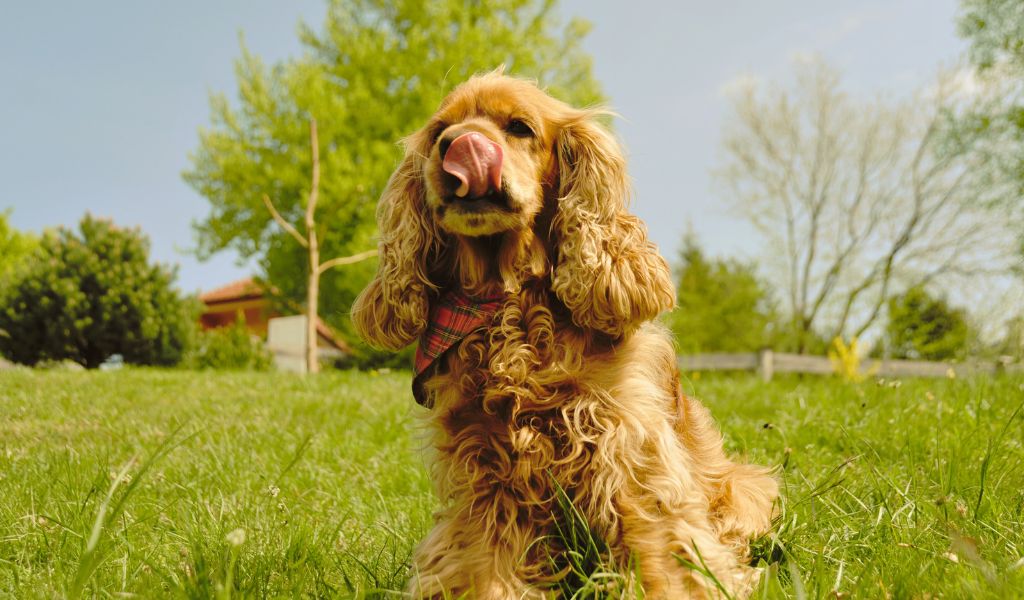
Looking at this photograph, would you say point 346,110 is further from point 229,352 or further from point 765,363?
point 765,363

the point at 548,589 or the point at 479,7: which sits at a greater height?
the point at 479,7

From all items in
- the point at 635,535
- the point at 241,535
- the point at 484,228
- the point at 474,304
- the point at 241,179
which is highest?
the point at 241,179

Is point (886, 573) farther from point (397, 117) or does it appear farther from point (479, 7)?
point (479, 7)

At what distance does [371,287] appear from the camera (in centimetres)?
239

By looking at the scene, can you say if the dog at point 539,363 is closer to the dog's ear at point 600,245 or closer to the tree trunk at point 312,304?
the dog's ear at point 600,245

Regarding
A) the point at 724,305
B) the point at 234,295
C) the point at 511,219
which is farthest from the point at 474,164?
the point at 234,295

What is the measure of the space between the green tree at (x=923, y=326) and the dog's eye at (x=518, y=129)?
601 inches

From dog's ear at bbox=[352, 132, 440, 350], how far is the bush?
508 inches

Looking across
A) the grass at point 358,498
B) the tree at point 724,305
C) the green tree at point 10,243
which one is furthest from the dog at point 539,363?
the green tree at point 10,243

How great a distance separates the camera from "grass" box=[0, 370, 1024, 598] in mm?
1793

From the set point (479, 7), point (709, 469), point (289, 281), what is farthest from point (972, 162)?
point (709, 469)

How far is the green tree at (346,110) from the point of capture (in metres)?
18.1

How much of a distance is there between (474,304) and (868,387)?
3882 millimetres

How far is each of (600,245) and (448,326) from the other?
1.70 feet
